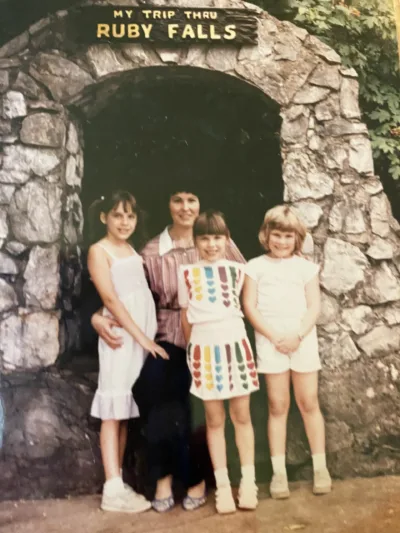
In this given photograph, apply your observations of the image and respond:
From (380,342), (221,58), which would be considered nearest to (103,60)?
(221,58)

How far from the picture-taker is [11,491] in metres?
1.76

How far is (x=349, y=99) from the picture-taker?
2037 mm

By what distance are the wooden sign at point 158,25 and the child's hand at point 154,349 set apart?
105 centimetres

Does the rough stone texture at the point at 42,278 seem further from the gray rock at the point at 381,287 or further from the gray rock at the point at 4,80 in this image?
the gray rock at the point at 381,287

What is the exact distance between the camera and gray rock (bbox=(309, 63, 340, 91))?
2.03 meters

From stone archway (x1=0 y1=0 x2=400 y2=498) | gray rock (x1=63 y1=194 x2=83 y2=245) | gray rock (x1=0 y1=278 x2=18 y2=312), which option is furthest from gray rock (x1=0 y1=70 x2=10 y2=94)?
gray rock (x1=0 y1=278 x2=18 y2=312)

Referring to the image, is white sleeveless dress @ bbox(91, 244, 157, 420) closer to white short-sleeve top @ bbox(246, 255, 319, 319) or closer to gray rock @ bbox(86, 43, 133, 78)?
white short-sleeve top @ bbox(246, 255, 319, 319)

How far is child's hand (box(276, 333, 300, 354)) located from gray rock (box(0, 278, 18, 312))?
2.96ft

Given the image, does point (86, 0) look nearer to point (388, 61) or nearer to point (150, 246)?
point (150, 246)

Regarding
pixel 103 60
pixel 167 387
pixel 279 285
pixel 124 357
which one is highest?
pixel 103 60

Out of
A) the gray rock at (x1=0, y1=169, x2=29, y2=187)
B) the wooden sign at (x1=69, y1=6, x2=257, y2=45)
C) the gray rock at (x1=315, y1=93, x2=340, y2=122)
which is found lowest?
the gray rock at (x1=0, y1=169, x2=29, y2=187)

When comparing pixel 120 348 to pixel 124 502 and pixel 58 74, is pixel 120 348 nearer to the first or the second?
pixel 124 502

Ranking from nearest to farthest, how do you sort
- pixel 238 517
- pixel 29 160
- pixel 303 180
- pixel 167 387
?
pixel 238 517
pixel 167 387
pixel 29 160
pixel 303 180

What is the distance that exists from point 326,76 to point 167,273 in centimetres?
96
